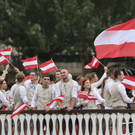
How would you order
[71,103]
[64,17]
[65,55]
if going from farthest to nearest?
1. [65,55]
2. [64,17]
3. [71,103]

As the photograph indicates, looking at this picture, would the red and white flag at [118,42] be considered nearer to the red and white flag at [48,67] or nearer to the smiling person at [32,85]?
the smiling person at [32,85]

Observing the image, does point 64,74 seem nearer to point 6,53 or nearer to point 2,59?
point 2,59

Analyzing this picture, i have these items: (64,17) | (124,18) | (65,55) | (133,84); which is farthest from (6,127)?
(65,55)

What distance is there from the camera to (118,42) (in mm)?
10453

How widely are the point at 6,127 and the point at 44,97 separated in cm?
119

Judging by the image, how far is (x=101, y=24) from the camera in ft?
96.3

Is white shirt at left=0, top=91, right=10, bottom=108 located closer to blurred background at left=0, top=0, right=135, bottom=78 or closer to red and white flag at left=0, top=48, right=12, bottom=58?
red and white flag at left=0, top=48, right=12, bottom=58

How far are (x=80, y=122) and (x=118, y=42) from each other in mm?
2124

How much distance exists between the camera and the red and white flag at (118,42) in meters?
10.3

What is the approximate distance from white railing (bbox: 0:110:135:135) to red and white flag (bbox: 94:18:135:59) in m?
1.39

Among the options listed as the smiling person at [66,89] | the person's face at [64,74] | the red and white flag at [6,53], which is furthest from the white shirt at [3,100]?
the red and white flag at [6,53]

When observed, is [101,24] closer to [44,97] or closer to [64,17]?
[64,17]

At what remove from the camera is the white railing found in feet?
32.6

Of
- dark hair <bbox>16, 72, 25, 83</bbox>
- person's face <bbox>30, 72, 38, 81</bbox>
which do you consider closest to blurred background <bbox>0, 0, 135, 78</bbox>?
person's face <bbox>30, 72, 38, 81</bbox>
